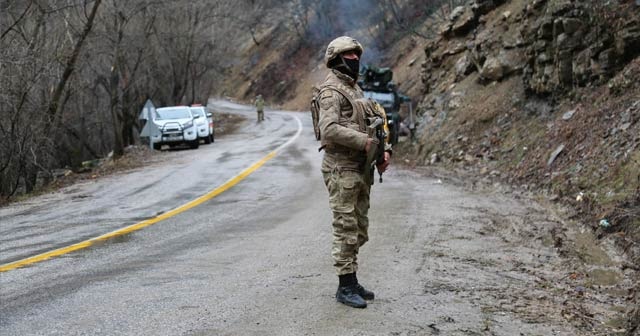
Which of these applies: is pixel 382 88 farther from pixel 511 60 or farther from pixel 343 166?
pixel 343 166

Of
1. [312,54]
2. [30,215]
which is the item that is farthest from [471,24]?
[312,54]

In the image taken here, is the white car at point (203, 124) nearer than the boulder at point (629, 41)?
No

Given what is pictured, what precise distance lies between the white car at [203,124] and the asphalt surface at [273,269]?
15.7 m

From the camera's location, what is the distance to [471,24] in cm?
2495

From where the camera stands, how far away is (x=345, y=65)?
17.0 ft

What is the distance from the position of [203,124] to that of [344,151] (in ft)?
81.8

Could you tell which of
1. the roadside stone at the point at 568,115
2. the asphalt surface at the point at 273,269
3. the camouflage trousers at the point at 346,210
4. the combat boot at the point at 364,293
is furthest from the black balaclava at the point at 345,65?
the roadside stone at the point at 568,115

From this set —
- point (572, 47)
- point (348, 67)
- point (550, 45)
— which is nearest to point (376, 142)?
point (348, 67)

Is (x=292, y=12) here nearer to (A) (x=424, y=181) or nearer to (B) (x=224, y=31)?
(B) (x=224, y=31)

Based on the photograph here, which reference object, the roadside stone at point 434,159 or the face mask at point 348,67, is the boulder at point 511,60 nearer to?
the roadside stone at point 434,159

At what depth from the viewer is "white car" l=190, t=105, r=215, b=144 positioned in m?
29.3

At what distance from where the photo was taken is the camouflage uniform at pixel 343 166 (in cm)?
507

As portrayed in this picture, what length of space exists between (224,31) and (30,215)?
103 feet

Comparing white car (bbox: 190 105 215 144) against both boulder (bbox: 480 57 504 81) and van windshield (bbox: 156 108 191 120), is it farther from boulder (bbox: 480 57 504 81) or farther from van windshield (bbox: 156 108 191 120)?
boulder (bbox: 480 57 504 81)
